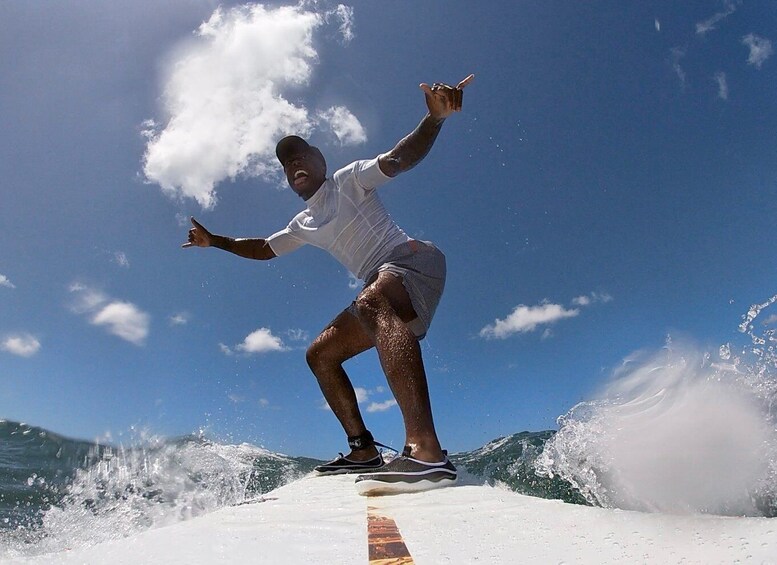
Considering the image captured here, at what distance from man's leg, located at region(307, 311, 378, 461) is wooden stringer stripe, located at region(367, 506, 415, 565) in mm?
2081

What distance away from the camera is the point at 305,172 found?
364cm

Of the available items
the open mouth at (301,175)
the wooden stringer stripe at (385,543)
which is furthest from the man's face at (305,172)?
the wooden stringer stripe at (385,543)

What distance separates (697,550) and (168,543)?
128cm

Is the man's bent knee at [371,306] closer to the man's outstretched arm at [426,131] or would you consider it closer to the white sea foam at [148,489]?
the man's outstretched arm at [426,131]

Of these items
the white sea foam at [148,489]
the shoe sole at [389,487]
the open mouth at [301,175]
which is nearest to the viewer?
the shoe sole at [389,487]

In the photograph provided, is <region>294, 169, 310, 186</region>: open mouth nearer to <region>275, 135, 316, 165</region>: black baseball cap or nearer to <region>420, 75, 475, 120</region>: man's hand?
<region>275, 135, 316, 165</region>: black baseball cap

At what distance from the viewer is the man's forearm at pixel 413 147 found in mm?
2902

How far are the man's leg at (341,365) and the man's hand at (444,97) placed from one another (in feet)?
5.53

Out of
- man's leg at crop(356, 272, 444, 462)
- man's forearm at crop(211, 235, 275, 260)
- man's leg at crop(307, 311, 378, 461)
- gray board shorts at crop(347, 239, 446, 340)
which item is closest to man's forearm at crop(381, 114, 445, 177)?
gray board shorts at crop(347, 239, 446, 340)

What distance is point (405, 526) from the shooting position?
1.50 m

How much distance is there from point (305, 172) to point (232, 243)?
1292 millimetres

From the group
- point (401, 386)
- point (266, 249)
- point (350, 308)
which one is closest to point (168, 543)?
point (401, 386)

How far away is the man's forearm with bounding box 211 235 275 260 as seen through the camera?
4375 mm

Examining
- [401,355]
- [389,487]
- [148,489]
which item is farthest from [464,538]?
[148,489]
